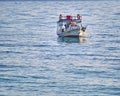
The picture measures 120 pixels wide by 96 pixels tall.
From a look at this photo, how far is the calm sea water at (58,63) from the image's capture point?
5503 cm

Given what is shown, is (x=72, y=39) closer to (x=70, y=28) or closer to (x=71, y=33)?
(x=71, y=33)

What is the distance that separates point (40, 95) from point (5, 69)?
11094 millimetres

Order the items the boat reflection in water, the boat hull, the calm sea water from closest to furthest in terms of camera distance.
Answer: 1. the calm sea water
2. the boat reflection in water
3. the boat hull

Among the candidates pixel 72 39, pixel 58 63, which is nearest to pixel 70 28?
pixel 72 39

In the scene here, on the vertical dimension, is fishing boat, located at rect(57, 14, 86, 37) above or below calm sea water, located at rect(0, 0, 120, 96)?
above

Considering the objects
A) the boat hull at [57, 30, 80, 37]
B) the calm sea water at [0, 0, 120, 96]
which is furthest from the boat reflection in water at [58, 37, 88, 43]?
the boat hull at [57, 30, 80, 37]

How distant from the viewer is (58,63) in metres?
66.2

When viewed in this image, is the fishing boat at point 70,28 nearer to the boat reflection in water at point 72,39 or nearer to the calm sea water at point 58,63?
the boat reflection in water at point 72,39

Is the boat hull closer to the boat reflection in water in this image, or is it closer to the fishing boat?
the fishing boat

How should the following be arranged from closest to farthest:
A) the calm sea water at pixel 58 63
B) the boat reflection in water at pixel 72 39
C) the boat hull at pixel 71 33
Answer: the calm sea water at pixel 58 63 → the boat reflection in water at pixel 72 39 → the boat hull at pixel 71 33

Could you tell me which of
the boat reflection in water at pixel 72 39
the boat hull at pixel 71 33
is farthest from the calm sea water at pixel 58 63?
the boat hull at pixel 71 33

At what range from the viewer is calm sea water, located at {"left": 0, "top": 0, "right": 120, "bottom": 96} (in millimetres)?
55031

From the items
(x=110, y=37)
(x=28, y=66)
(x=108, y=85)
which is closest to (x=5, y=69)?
(x=28, y=66)

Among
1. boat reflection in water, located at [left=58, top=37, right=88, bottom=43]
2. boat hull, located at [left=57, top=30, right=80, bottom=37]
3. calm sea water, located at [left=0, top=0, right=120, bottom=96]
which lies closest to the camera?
calm sea water, located at [left=0, top=0, right=120, bottom=96]
